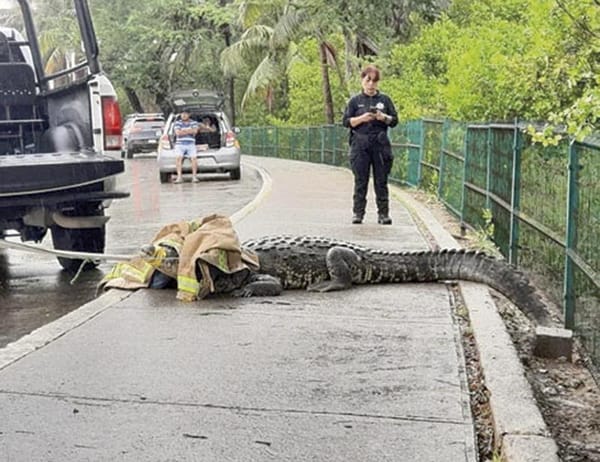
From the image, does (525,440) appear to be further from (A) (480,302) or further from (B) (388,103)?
(B) (388,103)

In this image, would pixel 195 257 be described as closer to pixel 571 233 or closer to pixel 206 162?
pixel 571 233

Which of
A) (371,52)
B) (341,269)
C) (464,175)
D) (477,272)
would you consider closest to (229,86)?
(371,52)

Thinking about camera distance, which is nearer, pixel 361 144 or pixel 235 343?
pixel 235 343

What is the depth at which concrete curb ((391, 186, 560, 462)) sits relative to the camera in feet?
11.6

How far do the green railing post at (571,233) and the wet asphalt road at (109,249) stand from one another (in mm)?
3673

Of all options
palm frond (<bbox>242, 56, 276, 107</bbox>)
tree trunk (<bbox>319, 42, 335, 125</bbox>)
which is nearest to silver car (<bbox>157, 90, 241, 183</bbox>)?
tree trunk (<bbox>319, 42, 335, 125</bbox>)

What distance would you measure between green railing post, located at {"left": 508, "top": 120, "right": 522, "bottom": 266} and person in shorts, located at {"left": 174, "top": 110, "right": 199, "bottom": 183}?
1319 cm

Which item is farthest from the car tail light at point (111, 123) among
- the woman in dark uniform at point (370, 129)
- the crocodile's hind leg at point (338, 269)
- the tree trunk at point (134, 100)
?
the tree trunk at point (134, 100)

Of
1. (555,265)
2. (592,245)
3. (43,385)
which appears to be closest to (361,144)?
(555,265)

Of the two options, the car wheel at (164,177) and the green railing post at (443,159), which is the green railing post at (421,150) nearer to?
the green railing post at (443,159)

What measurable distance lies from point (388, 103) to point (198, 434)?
698 cm

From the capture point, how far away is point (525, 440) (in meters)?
3.61

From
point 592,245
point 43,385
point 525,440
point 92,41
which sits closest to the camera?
point 525,440

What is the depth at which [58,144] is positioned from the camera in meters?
8.17
